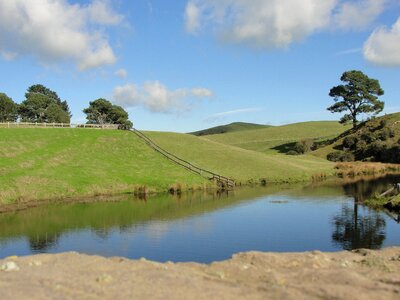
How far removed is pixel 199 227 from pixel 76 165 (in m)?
36.8

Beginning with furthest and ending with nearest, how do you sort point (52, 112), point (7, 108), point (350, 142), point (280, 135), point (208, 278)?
point (280, 135), point (52, 112), point (7, 108), point (350, 142), point (208, 278)

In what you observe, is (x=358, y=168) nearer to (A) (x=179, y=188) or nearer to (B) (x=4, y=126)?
(A) (x=179, y=188)

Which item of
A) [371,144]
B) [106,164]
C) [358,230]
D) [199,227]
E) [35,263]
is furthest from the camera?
[371,144]

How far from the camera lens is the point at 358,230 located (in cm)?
3444

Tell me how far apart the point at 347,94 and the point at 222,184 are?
79464 millimetres

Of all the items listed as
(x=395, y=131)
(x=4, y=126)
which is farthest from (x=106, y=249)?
(x=395, y=131)

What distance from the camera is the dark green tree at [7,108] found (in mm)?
148000

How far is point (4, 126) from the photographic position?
286ft

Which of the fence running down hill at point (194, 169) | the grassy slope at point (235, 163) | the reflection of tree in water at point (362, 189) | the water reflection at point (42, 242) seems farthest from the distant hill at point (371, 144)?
the water reflection at point (42, 242)

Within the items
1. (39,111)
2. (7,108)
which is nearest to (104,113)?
(39,111)

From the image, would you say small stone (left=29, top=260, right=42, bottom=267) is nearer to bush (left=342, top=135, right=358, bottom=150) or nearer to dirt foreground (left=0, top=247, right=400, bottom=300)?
dirt foreground (left=0, top=247, right=400, bottom=300)

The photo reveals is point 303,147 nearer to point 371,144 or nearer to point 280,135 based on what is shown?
point 371,144

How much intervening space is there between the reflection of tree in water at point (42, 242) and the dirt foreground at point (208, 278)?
332 inches

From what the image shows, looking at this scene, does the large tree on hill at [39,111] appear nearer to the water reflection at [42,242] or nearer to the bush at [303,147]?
the bush at [303,147]
